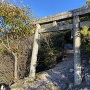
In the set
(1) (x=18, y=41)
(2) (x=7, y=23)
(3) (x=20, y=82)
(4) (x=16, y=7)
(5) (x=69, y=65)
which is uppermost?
(4) (x=16, y=7)

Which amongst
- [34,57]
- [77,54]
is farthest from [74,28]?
[34,57]

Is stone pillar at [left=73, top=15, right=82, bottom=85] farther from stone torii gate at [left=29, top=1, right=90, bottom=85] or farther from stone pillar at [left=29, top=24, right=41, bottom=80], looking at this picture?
stone pillar at [left=29, top=24, right=41, bottom=80]

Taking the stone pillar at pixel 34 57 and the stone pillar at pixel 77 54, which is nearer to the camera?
the stone pillar at pixel 77 54

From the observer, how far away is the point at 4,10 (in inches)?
450

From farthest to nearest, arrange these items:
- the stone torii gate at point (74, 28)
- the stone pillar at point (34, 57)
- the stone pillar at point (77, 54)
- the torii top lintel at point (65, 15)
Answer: the stone pillar at point (34, 57)
the torii top lintel at point (65, 15)
the stone torii gate at point (74, 28)
the stone pillar at point (77, 54)

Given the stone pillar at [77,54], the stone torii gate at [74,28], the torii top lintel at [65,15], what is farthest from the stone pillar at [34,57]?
the stone pillar at [77,54]

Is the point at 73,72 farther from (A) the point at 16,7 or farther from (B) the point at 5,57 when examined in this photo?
(A) the point at 16,7

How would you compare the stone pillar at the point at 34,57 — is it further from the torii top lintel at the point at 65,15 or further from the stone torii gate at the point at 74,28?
the torii top lintel at the point at 65,15

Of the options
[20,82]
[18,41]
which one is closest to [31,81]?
[20,82]

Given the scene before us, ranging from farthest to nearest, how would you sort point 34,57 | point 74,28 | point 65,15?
point 34,57 → point 65,15 → point 74,28

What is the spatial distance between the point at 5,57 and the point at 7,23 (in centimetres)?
178

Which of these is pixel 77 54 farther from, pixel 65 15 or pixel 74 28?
pixel 65 15

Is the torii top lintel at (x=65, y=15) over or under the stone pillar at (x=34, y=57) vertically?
over

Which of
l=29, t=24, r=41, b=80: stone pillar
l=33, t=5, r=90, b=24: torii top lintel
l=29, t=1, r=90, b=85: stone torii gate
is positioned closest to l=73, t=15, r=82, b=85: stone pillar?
l=29, t=1, r=90, b=85: stone torii gate
